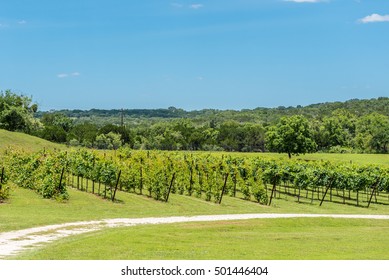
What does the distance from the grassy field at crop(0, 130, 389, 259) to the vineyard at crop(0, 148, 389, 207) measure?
1103mm

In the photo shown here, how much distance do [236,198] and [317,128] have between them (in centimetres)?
9947

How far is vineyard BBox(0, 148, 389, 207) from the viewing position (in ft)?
121

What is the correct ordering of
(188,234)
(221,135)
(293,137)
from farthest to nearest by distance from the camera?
(221,135) → (293,137) → (188,234)

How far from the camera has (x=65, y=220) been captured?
2673 centimetres

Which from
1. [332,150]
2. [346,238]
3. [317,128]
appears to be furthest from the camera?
[317,128]

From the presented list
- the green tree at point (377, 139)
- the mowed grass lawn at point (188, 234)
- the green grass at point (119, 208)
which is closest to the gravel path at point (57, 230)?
the mowed grass lawn at point (188, 234)

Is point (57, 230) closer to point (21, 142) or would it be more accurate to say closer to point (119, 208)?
point (119, 208)

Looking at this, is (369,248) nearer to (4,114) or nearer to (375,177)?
(375,177)

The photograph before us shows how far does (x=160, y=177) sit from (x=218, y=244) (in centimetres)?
1829

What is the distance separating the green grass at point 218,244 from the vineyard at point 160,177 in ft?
36.5

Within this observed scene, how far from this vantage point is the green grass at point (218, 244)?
17703 mm

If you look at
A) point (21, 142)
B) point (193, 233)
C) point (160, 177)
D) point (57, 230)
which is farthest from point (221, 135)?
point (57, 230)

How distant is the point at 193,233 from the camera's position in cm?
2467

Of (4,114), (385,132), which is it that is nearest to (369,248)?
(4,114)
